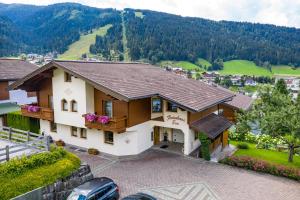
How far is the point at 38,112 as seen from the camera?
96.4 feet

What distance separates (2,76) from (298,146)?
3355cm

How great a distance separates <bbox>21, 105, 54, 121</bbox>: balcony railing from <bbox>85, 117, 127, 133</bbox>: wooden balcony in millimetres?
5223

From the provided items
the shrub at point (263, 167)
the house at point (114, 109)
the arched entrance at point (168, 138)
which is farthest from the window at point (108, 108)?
the shrub at point (263, 167)

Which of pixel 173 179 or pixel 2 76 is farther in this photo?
pixel 2 76

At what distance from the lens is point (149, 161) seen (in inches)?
987

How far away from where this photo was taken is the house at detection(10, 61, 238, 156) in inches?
982

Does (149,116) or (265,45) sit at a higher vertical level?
(265,45)

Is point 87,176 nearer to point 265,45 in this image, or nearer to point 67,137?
point 67,137

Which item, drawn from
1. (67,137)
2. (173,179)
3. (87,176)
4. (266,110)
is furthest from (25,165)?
(266,110)

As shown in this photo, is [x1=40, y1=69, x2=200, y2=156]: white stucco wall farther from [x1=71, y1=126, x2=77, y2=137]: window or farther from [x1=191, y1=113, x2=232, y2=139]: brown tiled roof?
[x1=191, y1=113, x2=232, y2=139]: brown tiled roof

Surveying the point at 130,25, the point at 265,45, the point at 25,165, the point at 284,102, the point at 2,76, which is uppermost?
the point at 130,25

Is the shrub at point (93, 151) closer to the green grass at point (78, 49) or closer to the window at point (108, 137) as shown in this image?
the window at point (108, 137)

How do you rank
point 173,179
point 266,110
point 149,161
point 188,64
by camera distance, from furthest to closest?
point 188,64 → point 266,110 → point 149,161 → point 173,179

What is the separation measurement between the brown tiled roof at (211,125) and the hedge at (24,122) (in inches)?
704
